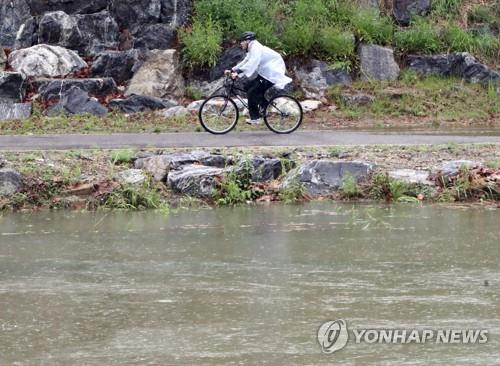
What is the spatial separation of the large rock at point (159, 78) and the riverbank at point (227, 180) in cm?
792

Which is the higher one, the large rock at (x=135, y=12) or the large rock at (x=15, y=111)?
the large rock at (x=135, y=12)

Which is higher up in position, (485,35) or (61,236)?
(485,35)

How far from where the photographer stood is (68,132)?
1806 centimetres

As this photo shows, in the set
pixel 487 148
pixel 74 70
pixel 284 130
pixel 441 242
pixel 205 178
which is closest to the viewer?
pixel 441 242

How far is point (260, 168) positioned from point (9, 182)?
296 cm

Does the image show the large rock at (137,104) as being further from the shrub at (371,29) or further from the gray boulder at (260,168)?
the gray boulder at (260,168)

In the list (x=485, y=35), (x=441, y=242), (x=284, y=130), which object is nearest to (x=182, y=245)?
(x=441, y=242)

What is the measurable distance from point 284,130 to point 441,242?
26.6 ft

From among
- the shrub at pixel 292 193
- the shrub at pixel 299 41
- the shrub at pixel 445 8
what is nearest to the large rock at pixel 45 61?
the shrub at pixel 299 41

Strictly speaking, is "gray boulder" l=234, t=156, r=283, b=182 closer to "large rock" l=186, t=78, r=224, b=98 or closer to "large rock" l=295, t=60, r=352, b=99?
"large rock" l=186, t=78, r=224, b=98

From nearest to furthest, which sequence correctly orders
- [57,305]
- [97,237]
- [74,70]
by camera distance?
[57,305] < [97,237] < [74,70]

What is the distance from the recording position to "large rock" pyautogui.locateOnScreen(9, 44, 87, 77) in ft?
69.9

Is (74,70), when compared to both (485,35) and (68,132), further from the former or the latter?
(485,35)

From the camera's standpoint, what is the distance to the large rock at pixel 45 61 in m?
21.3
